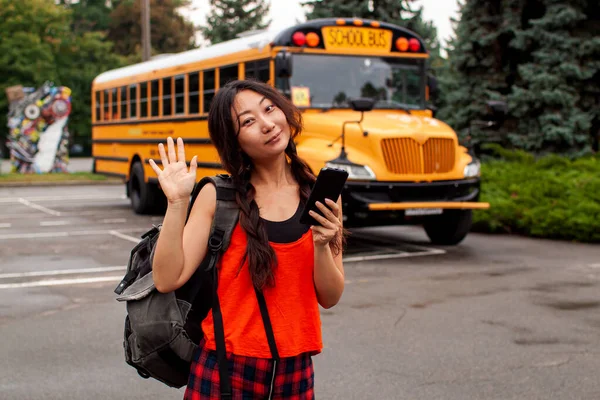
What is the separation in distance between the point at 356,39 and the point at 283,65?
1.47 meters

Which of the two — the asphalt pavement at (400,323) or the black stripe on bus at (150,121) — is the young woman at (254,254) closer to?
the asphalt pavement at (400,323)

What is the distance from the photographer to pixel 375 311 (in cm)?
689

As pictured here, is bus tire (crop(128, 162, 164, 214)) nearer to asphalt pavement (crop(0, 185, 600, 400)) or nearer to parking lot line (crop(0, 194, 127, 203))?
asphalt pavement (crop(0, 185, 600, 400))

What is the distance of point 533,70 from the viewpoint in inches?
719

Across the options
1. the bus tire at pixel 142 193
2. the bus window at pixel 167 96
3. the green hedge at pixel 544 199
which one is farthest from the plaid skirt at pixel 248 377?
the bus tire at pixel 142 193

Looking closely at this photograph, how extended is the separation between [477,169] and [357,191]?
183 cm

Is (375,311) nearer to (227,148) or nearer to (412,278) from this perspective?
(412,278)

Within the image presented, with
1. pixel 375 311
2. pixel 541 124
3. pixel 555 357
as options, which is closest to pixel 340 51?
pixel 375 311

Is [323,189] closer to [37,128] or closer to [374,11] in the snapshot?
Answer: [374,11]

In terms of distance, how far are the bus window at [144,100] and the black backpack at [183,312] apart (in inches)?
534

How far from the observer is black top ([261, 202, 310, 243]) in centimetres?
248

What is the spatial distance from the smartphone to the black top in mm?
123

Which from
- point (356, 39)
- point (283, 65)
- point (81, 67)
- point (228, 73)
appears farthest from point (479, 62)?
point (81, 67)

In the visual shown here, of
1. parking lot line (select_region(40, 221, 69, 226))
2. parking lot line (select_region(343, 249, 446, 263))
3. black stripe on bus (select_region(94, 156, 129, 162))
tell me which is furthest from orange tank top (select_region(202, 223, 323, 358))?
black stripe on bus (select_region(94, 156, 129, 162))
